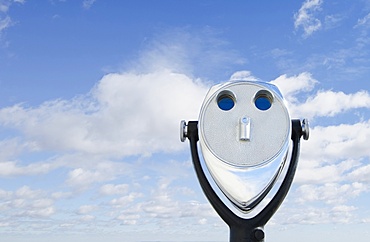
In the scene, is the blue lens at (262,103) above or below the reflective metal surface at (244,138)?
above

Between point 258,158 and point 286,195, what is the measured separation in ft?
0.68

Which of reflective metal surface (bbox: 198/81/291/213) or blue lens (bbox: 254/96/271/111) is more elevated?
blue lens (bbox: 254/96/271/111)

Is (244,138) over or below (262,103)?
below

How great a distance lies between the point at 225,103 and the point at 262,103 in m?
0.14

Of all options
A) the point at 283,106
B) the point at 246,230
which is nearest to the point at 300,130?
the point at 283,106

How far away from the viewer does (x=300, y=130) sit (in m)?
2.46

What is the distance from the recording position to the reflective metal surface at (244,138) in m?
2.31

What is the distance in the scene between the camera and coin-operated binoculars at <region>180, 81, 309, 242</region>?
7.60 ft

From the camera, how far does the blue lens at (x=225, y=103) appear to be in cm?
239

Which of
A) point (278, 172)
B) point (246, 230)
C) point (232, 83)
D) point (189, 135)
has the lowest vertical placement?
point (246, 230)

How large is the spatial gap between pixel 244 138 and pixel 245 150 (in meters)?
0.05

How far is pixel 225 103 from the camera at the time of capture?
2.40m

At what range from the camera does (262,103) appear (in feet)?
7.84

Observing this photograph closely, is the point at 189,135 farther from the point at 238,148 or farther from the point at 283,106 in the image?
the point at 283,106
